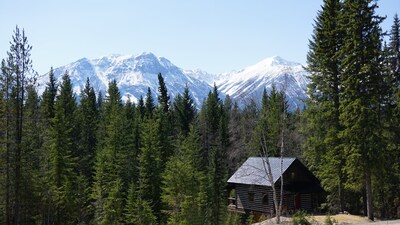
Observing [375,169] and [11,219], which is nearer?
[375,169]

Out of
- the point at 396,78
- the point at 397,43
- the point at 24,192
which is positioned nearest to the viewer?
the point at 24,192

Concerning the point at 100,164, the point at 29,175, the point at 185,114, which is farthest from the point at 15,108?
the point at 185,114

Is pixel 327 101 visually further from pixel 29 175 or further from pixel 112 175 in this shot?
pixel 112 175

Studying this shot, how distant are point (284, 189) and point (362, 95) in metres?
14.8

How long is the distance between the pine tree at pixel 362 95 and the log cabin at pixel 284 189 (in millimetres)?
11004

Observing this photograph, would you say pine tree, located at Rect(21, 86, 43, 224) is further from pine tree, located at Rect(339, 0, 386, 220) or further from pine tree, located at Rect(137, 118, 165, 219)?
pine tree, located at Rect(339, 0, 386, 220)

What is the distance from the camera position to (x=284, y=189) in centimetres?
3834

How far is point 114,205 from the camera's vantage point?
1606 inches

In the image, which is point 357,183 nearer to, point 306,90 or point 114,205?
point 306,90

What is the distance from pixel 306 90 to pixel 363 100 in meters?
6.75

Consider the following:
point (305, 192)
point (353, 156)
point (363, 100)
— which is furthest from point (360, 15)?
point (305, 192)

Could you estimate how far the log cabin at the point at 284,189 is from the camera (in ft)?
125

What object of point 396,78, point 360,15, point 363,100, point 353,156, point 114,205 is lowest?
point 114,205

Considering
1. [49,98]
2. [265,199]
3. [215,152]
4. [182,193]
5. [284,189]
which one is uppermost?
[49,98]
